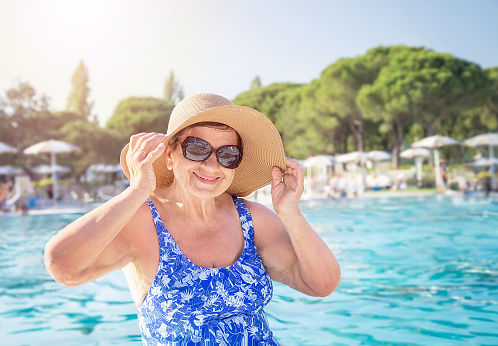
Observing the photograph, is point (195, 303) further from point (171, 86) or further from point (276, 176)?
point (171, 86)

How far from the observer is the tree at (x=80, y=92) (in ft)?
209

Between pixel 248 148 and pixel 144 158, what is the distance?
62cm

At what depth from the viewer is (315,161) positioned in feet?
94.5

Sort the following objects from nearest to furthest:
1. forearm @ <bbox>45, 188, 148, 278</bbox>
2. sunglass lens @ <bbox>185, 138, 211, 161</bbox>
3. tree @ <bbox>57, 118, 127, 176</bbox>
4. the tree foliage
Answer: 1. forearm @ <bbox>45, 188, 148, 278</bbox>
2. sunglass lens @ <bbox>185, 138, 211, 161</bbox>
3. the tree foliage
4. tree @ <bbox>57, 118, 127, 176</bbox>

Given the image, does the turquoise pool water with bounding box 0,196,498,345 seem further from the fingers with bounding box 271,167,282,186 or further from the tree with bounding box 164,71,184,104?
the tree with bounding box 164,71,184,104

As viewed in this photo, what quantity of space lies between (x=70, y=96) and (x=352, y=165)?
44.2 metres

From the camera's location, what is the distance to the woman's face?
1.79 meters

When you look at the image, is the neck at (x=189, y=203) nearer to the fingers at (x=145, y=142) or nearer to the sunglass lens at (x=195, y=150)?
the sunglass lens at (x=195, y=150)

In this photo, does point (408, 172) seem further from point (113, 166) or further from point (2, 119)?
point (2, 119)

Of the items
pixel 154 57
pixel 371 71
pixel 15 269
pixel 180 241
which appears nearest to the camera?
pixel 180 241

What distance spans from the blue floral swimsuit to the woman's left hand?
0.96 feet

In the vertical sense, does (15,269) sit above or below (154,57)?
below

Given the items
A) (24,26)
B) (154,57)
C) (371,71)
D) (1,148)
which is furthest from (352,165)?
(24,26)

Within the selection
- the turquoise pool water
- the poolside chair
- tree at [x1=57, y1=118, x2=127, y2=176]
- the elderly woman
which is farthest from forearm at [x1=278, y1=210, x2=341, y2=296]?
tree at [x1=57, y1=118, x2=127, y2=176]
